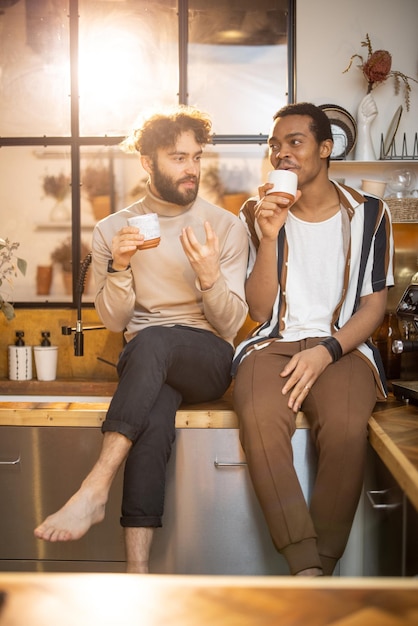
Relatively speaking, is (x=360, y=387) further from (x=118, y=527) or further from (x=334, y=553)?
(x=118, y=527)

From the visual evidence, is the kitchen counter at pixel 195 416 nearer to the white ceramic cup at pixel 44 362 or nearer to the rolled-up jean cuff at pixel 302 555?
the rolled-up jean cuff at pixel 302 555

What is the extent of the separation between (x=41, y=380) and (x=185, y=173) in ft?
3.51

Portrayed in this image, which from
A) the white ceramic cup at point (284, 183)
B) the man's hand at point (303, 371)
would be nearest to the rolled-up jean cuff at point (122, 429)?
the man's hand at point (303, 371)

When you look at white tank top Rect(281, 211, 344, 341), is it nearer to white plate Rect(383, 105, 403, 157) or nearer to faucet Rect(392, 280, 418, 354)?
faucet Rect(392, 280, 418, 354)

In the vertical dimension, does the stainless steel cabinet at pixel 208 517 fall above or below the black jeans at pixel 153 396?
below

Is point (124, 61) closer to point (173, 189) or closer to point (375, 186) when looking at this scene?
point (173, 189)

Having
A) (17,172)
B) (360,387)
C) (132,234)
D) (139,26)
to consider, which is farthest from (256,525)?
(139,26)

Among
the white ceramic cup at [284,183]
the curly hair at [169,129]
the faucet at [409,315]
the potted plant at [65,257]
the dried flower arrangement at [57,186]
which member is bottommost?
the faucet at [409,315]

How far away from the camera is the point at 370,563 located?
7.48 feet

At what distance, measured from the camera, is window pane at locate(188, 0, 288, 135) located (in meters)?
3.09

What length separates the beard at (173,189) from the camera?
2.54 m

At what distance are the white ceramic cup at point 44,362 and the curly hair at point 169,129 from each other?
0.93 meters

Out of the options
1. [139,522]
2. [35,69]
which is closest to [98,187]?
[35,69]

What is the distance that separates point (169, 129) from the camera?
2578 mm
